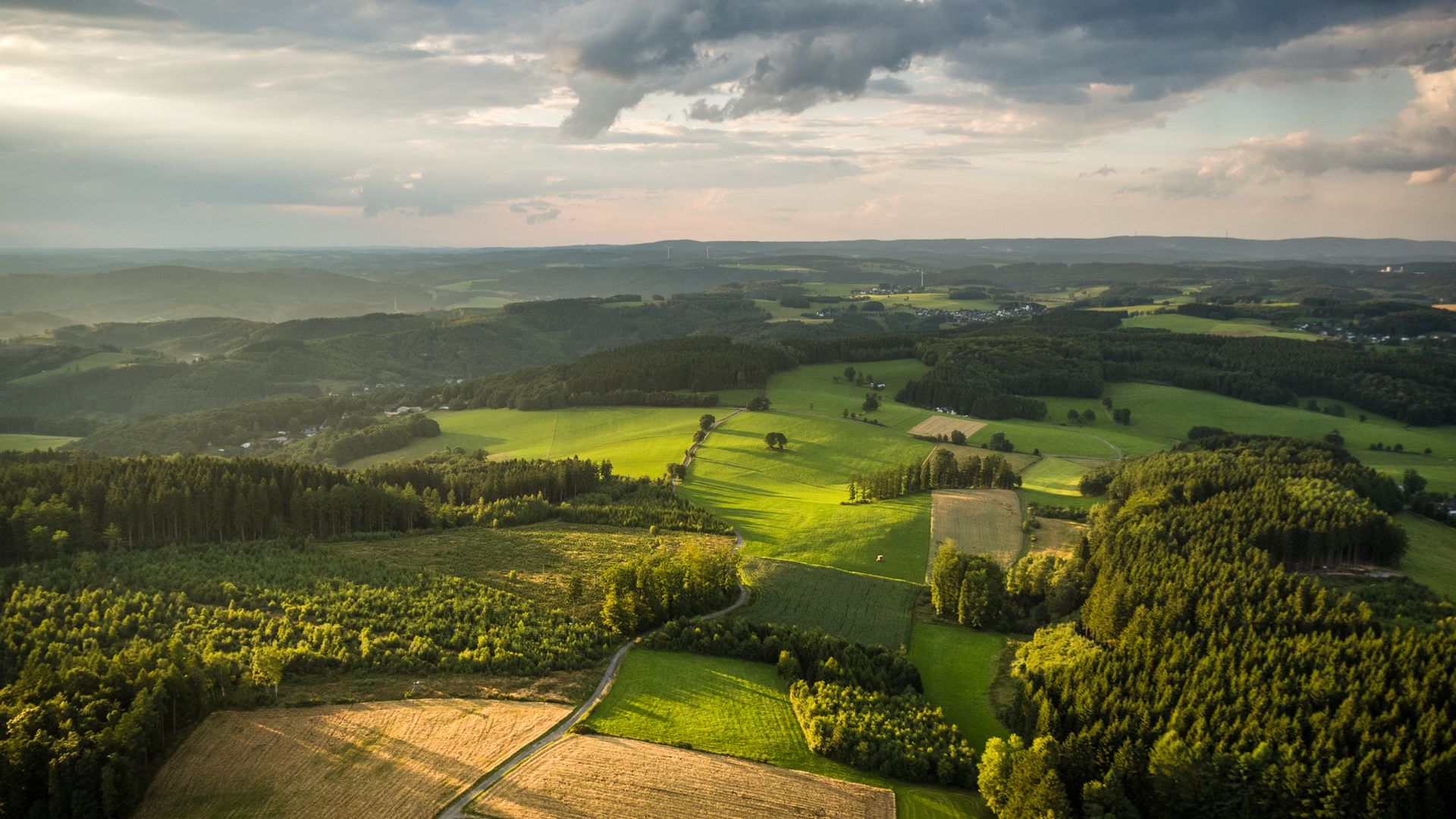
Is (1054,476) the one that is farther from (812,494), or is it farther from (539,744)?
(539,744)

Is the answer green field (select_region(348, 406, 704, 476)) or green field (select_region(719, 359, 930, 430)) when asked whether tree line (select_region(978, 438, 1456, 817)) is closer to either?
green field (select_region(348, 406, 704, 476))

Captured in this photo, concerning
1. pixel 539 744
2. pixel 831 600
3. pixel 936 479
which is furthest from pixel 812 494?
pixel 539 744

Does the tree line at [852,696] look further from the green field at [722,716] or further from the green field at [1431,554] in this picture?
the green field at [1431,554]

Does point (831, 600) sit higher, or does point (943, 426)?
point (943, 426)

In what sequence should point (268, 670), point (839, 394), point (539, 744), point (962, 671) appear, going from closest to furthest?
point (539, 744) < point (268, 670) < point (962, 671) < point (839, 394)

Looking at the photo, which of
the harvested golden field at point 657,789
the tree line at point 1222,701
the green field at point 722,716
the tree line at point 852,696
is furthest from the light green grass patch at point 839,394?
the harvested golden field at point 657,789

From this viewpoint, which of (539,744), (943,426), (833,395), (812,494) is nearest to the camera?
(539,744)

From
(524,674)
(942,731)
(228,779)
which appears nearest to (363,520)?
(524,674)
